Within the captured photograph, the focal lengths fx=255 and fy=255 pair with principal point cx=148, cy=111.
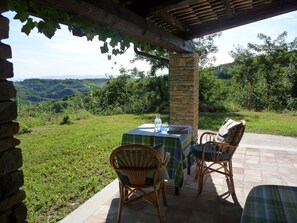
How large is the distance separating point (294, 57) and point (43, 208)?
456 inches

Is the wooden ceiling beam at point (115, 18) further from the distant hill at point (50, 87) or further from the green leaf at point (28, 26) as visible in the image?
the distant hill at point (50, 87)

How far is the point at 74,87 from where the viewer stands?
2291 centimetres

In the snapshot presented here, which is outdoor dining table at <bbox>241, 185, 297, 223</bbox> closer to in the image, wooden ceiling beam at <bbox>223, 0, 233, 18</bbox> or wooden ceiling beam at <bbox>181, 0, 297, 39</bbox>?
wooden ceiling beam at <bbox>223, 0, 233, 18</bbox>

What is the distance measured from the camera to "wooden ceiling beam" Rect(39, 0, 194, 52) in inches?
67.7

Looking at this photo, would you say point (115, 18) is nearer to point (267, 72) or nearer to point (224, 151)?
point (224, 151)

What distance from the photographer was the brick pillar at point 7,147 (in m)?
1.61

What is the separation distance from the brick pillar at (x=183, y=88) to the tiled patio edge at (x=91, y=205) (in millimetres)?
1805

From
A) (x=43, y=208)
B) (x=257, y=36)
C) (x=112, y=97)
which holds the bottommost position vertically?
(x=43, y=208)

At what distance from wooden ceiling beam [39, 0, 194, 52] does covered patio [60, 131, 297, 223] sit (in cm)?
197

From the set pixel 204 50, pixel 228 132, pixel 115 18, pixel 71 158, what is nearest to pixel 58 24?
pixel 115 18

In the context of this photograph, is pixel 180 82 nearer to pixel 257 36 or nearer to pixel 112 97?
pixel 112 97

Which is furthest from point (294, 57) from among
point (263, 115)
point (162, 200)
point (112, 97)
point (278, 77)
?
point (162, 200)

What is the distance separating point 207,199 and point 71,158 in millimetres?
2952

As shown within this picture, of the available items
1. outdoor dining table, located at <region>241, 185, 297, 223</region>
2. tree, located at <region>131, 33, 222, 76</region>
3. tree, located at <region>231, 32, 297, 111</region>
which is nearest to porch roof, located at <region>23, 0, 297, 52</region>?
outdoor dining table, located at <region>241, 185, 297, 223</region>
